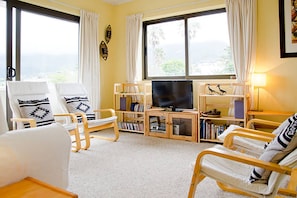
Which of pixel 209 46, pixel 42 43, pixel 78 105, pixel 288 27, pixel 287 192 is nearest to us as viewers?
pixel 287 192

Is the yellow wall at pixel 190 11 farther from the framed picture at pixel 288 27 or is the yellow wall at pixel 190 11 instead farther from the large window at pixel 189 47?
the large window at pixel 189 47

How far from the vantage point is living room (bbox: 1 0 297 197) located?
136 inches

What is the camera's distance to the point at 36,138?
1.32 m

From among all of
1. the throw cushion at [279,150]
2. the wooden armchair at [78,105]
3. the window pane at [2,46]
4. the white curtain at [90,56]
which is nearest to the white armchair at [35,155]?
the throw cushion at [279,150]

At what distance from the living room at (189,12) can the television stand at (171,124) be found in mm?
486

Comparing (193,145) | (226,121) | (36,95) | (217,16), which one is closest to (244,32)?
(217,16)

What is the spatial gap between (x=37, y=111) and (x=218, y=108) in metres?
2.80

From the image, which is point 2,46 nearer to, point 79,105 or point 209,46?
point 79,105

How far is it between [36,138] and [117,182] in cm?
115

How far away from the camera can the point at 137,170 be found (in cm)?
256

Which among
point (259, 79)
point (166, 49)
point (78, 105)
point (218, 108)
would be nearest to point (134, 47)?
point (166, 49)

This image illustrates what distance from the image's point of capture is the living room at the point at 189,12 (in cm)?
346

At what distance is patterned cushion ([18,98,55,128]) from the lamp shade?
→ 3.00m

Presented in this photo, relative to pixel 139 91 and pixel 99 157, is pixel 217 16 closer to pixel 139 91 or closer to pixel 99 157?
pixel 139 91
